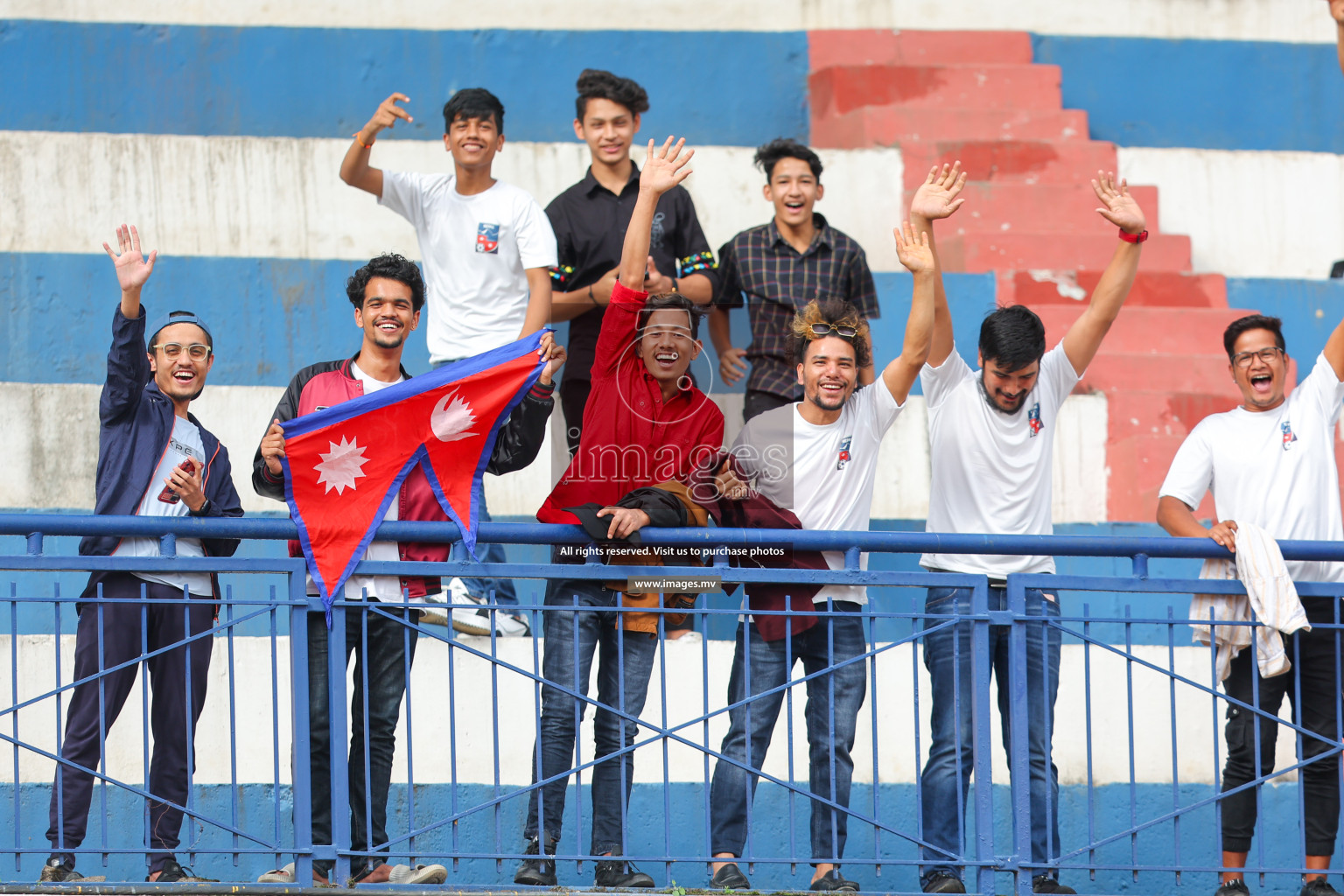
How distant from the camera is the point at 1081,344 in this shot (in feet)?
18.2

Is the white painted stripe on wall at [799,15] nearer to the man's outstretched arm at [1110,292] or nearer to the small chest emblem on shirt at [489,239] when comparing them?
the small chest emblem on shirt at [489,239]

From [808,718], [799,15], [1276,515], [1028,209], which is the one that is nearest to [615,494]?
[808,718]

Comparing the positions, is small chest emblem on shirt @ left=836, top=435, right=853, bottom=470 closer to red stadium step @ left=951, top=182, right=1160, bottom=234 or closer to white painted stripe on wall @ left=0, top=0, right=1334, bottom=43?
red stadium step @ left=951, top=182, right=1160, bottom=234

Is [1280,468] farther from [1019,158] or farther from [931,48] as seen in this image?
[931,48]

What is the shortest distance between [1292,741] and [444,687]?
343 cm

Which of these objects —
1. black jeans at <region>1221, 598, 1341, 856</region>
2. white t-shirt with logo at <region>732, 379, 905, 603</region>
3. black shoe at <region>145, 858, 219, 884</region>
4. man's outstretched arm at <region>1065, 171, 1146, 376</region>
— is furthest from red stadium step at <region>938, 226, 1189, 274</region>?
black shoe at <region>145, 858, 219, 884</region>

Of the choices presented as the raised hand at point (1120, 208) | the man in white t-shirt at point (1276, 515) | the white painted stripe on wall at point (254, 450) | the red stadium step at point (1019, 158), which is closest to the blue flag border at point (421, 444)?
the white painted stripe on wall at point (254, 450)

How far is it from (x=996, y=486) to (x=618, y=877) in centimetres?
194

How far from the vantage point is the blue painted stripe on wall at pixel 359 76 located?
9445mm

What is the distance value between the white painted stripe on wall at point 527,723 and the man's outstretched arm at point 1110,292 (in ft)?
4.49

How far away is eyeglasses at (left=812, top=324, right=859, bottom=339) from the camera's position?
5.37 meters

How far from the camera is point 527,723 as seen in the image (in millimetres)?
5992

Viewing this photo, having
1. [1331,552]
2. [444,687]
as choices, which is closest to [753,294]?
[444,687]

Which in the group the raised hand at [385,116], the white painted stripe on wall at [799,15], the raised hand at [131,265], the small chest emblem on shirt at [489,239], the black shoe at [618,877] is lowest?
the black shoe at [618,877]
